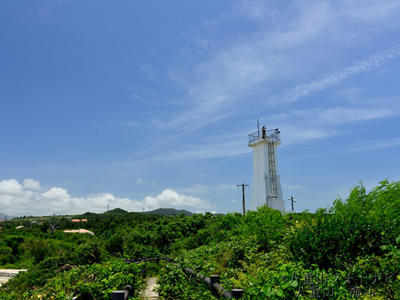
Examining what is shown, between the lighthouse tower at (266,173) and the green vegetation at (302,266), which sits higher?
the lighthouse tower at (266,173)

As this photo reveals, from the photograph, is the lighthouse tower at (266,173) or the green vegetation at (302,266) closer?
the green vegetation at (302,266)

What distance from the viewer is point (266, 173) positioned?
2888 cm

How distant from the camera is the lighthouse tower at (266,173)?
28.3 metres

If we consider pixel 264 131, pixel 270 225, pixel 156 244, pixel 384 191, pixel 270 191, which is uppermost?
pixel 264 131

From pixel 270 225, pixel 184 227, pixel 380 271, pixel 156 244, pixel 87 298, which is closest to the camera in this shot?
pixel 380 271

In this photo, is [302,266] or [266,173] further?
[266,173]

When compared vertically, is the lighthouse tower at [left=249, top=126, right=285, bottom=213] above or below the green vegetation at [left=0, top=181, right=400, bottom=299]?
above

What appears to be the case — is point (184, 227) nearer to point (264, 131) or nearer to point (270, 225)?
point (270, 225)

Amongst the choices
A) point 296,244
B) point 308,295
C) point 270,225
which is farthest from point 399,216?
point 270,225

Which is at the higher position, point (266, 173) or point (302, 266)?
point (266, 173)

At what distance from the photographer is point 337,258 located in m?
4.66

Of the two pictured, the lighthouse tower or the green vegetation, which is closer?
the green vegetation

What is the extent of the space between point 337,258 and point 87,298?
3624 millimetres

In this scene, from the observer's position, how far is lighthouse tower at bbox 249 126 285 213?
28.3 metres
